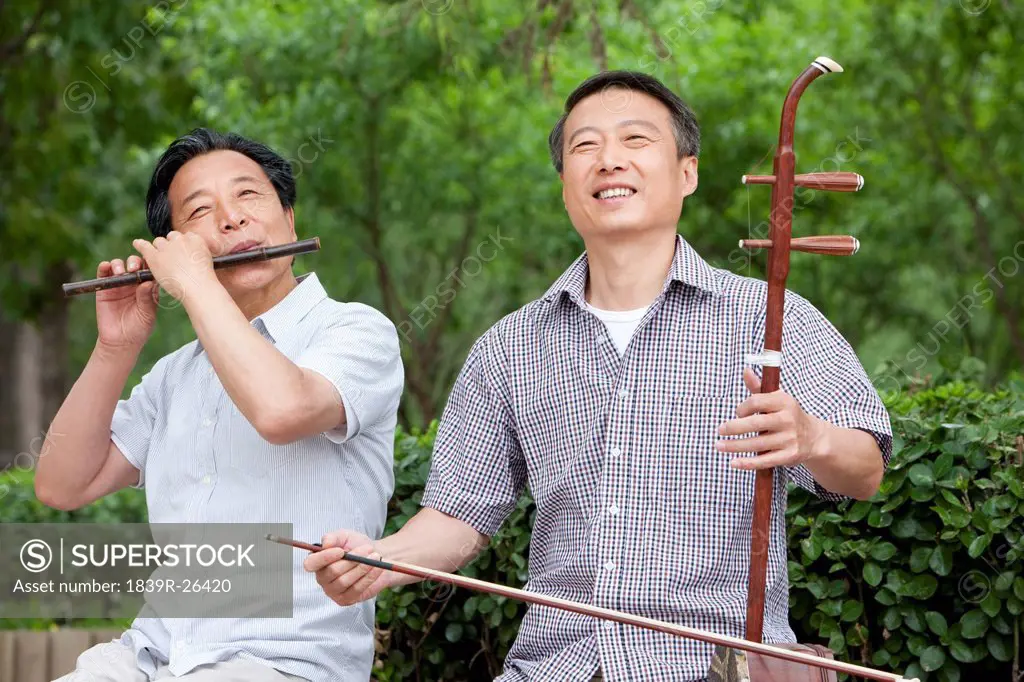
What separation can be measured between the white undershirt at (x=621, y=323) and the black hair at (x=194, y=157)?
0.90 meters

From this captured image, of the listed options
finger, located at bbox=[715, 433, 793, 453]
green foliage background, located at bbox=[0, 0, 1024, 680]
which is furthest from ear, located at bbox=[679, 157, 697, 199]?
green foliage background, located at bbox=[0, 0, 1024, 680]

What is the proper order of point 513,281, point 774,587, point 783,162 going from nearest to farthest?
1. point 783,162
2. point 774,587
3. point 513,281

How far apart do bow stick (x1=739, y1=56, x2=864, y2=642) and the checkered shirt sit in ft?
1.10

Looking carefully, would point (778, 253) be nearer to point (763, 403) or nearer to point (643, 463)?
point (763, 403)

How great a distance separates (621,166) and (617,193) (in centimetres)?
6

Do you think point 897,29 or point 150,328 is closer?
point 150,328

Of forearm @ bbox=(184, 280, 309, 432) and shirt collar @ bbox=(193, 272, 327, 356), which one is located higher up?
shirt collar @ bbox=(193, 272, 327, 356)

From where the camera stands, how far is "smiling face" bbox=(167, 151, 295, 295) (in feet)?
10.1

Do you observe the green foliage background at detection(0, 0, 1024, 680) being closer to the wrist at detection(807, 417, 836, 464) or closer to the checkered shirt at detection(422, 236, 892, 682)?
the checkered shirt at detection(422, 236, 892, 682)

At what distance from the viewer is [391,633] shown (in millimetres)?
3932

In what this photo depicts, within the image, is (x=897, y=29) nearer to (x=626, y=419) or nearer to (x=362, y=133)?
(x=362, y=133)

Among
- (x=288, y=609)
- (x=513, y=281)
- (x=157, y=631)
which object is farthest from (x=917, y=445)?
(x=513, y=281)

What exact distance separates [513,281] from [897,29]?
3.92m

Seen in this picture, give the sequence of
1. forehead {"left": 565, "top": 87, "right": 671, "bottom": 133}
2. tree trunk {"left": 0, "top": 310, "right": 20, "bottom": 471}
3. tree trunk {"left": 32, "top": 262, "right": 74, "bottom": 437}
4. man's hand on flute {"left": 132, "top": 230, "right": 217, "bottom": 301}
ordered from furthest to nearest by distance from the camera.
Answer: tree trunk {"left": 0, "top": 310, "right": 20, "bottom": 471}, tree trunk {"left": 32, "top": 262, "right": 74, "bottom": 437}, forehead {"left": 565, "top": 87, "right": 671, "bottom": 133}, man's hand on flute {"left": 132, "top": 230, "right": 217, "bottom": 301}
